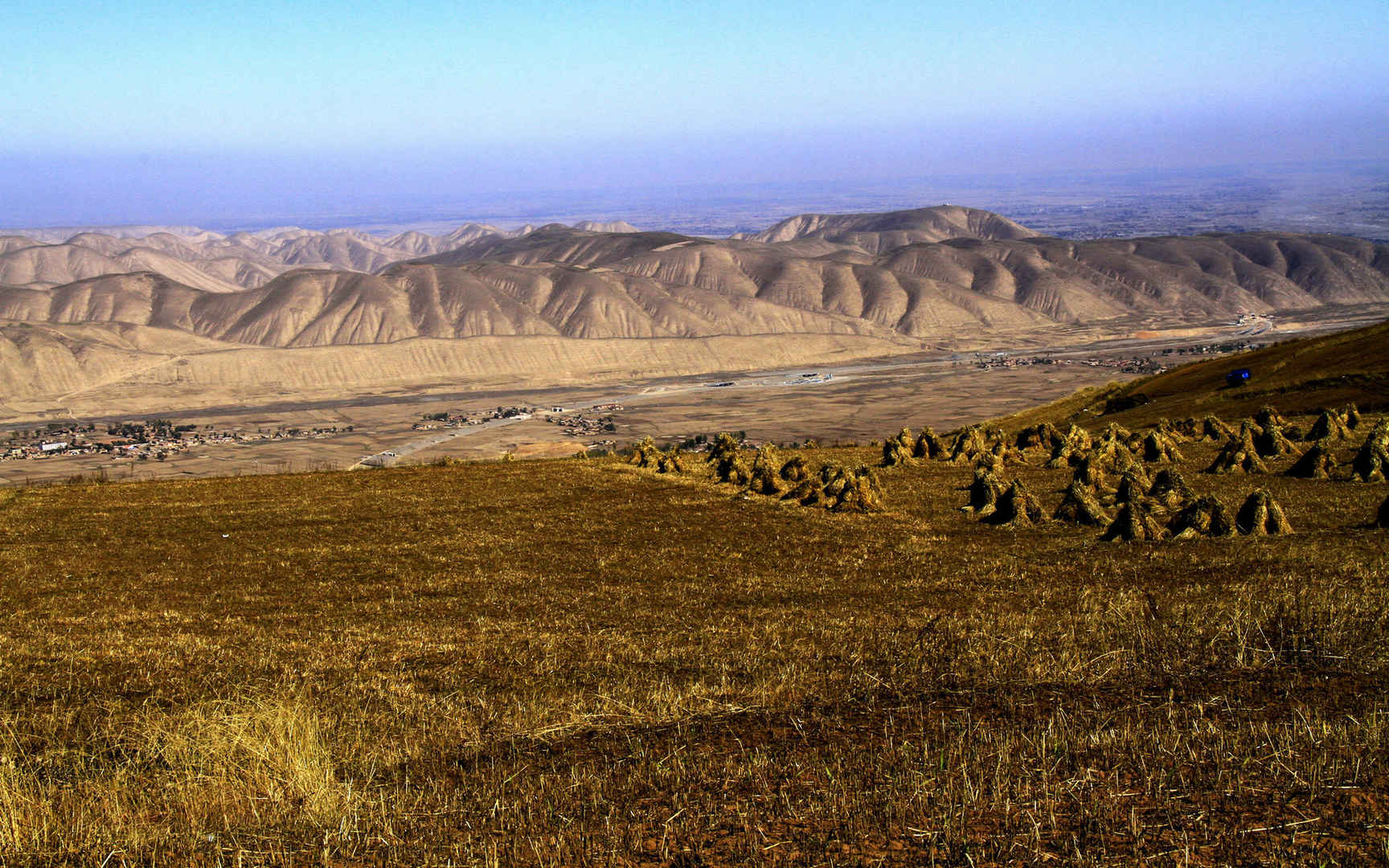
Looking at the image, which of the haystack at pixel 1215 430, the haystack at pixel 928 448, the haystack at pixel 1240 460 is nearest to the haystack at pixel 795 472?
the haystack at pixel 928 448

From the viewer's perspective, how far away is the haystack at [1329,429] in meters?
24.6

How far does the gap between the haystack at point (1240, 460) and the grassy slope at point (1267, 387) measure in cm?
1058

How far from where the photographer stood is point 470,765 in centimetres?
783

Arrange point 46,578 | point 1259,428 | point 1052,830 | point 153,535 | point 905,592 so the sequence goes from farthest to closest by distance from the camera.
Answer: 1. point 1259,428
2. point 153,535
3. point 46,578
4. point 905,592
5. point 1052,830

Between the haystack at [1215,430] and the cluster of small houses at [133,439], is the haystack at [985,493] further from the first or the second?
the cluster of small houses at [133,439]

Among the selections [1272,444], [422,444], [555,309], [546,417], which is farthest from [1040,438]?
[555,309]

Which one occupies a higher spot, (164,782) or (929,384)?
(164,782)

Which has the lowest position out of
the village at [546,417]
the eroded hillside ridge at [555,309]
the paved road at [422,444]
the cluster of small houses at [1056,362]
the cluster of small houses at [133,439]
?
the cluster of small houses at [1056,362]

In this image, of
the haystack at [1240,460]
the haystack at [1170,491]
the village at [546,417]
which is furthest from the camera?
the village at [546,417]

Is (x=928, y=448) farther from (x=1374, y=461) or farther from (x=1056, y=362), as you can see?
(x=1056, y=362)

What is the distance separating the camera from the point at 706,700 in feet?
29.2

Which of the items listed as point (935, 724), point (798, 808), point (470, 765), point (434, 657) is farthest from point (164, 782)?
point (935, 724)

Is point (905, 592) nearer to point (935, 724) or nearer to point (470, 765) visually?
point (935, 724)

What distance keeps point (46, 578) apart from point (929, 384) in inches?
4531
